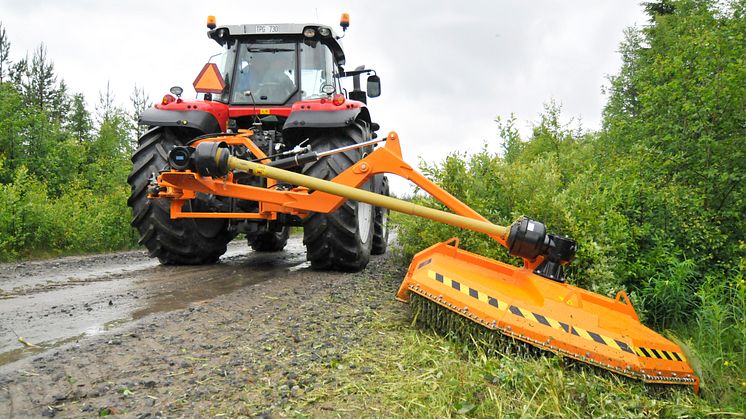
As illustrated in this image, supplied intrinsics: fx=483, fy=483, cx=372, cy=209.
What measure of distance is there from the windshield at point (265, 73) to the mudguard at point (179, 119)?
0.70 m

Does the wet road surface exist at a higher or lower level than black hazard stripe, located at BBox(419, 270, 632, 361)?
lower

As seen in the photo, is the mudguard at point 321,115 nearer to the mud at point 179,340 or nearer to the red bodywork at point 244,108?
the red bodywork at point 244,108

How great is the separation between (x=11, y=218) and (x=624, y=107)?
55.9 feet

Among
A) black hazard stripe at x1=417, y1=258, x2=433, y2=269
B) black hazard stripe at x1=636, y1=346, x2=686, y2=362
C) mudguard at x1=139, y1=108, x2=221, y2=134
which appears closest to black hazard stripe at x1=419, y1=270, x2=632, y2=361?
black hazard stripe at x1=636, y1=346, x2=686, y2=362

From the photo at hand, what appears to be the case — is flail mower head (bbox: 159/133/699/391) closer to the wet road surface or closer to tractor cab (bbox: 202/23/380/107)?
the wet road surface

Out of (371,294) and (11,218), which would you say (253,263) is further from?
(11,218)

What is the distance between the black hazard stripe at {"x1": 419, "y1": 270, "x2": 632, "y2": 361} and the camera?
85.1 inches

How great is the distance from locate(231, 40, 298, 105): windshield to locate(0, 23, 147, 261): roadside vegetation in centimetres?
358

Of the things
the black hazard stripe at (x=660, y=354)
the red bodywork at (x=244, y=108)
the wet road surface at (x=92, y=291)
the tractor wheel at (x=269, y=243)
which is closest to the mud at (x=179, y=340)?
the wet road surface at (x=92, y=291)

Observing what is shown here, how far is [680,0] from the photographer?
49.6 feet

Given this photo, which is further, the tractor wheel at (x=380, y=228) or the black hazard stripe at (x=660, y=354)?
the tractor wheel at (x=380, y=228)

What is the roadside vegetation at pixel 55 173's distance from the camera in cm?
666

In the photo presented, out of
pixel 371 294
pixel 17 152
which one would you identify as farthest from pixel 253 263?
pixel 17 152

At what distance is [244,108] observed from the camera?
17.3 feet
